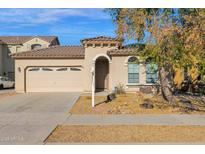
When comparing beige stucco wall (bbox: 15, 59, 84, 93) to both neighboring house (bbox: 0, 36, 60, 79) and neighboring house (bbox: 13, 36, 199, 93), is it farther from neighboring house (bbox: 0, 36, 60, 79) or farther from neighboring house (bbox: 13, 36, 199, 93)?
neighboring house (bbox: 0, 36, 60, 79)

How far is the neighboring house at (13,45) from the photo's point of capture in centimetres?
4175

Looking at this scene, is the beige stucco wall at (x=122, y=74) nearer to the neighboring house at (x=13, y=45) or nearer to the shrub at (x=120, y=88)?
the shrub at (x=120, y=88)

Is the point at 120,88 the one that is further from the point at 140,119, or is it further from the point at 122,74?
the point at 140,119

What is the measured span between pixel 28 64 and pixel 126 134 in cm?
1988

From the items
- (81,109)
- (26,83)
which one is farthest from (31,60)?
(81,109)

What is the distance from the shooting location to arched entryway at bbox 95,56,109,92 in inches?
1129

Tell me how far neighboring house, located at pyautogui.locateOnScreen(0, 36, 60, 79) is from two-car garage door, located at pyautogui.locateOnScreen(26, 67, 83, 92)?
47.6ft

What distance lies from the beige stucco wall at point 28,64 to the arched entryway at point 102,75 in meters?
1.52

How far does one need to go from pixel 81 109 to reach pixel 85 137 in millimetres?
6545

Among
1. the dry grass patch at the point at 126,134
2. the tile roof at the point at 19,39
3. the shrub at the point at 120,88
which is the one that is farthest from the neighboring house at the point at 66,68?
the tile roof at the point at 19,39

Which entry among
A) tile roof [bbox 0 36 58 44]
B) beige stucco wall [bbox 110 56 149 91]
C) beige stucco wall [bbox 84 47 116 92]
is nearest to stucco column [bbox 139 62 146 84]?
beige stucco wall [bbox 110 56 149 91]

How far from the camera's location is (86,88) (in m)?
26.7

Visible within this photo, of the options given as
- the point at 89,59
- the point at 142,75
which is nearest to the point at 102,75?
the point at 89,59

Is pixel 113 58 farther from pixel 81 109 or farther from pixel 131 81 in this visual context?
pixel 81 109
